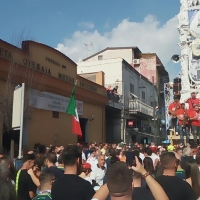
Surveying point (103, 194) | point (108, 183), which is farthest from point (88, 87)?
point (108, 183)

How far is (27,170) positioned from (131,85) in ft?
98.0

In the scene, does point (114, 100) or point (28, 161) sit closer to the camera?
point (28, 161)

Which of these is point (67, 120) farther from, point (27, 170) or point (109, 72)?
point (27, 170)

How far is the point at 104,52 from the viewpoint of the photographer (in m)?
43.2

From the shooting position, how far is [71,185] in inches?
150

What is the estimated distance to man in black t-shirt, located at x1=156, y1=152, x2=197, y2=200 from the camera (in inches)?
160

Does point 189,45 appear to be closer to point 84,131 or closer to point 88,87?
point 88,87

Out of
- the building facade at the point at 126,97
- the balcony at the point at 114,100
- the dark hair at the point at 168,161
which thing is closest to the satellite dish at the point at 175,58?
the balcony at the point at 114,100

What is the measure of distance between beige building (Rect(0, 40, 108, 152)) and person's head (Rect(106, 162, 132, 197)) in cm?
1181

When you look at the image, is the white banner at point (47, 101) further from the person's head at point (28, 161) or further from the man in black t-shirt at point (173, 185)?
the man in black t-shirt at point (173, 185)

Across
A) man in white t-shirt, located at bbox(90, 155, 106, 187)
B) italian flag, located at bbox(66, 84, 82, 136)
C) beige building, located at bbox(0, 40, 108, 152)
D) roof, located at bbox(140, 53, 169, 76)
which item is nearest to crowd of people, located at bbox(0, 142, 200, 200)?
man in white t-shirt, located at bbox(90, 155, 106, 187)

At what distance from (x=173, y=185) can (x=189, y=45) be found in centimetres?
2248

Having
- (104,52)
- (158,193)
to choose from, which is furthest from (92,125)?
(158,193)

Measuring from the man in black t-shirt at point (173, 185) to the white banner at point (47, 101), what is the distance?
1302 centimetres
